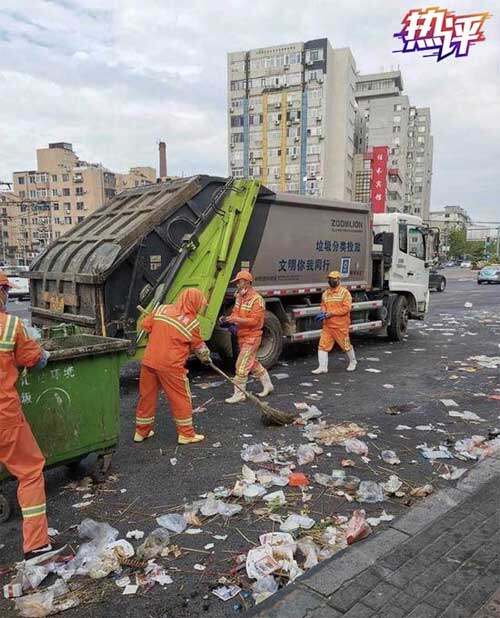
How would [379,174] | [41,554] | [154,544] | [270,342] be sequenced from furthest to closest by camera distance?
[379,174]
[270,342]
[154,544]
[41,554]

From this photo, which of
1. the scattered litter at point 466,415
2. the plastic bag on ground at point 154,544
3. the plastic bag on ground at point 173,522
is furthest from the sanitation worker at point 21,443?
the scattered litter at point 466,415

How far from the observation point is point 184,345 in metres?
4.00

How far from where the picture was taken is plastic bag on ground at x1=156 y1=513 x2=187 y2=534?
2.83 m

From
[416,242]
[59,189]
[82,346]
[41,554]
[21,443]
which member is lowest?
[41,554]

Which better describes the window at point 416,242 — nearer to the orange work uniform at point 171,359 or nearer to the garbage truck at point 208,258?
the garbage truck at point 208,258

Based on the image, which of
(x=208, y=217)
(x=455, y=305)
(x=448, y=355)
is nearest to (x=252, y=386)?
(x=208, y=217)

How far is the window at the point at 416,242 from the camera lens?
9.06 m

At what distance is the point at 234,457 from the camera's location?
384 cm

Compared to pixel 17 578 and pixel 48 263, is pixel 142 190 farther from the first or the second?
pixel 17 578

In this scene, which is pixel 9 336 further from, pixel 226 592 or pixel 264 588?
pixel 264 588

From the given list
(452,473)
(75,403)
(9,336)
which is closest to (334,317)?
(452,473)

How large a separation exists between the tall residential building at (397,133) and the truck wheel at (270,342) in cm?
5982

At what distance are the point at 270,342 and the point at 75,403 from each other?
12.7ft

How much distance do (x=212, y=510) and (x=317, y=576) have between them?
2.87 feet
